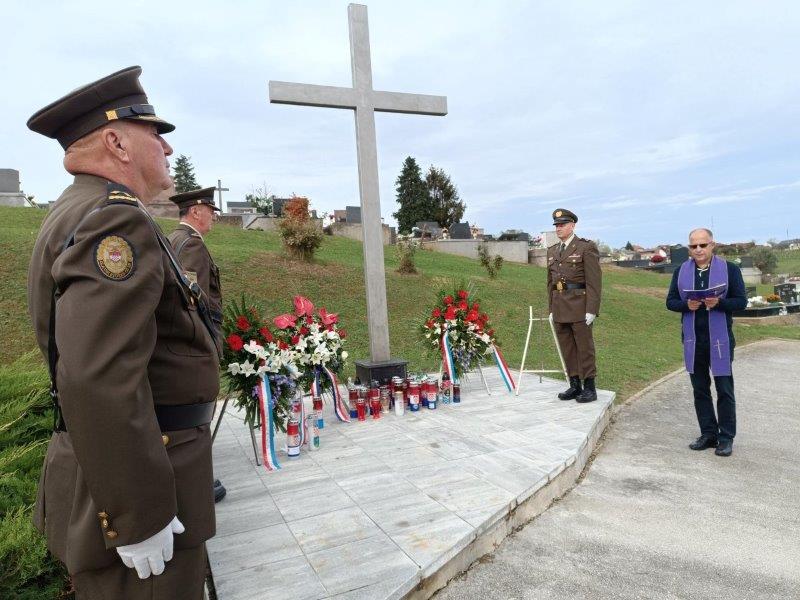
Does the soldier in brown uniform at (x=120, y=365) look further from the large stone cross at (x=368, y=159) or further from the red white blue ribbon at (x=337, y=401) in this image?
the large stone cross at (x=368, y=159)

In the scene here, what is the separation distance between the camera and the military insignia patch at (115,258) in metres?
1.33

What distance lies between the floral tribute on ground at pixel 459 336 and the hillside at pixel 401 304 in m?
0.86

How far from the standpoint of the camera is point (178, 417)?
1.63 m

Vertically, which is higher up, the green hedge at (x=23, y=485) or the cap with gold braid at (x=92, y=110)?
the cap with gold braid at (x=92, y=110)

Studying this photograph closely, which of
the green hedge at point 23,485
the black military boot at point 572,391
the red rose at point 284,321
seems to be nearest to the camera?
the green hedge at point 23,485

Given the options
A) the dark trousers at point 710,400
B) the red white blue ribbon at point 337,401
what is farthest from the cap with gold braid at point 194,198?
the dark trousers at point 710,400

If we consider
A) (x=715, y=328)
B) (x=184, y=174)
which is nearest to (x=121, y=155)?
(x=715, y=328)

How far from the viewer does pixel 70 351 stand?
1.27 meters

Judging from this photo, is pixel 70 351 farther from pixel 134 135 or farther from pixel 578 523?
pixel 578 523

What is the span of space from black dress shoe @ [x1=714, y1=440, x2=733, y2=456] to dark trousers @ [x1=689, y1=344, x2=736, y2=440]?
38 mm

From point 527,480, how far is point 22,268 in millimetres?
13862

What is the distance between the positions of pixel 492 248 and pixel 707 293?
29971 mm

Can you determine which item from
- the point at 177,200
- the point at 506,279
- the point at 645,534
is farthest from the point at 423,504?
the point at 506,279

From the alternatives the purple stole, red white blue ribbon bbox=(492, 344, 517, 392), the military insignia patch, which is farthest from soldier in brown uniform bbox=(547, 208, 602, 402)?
the military insignia patch
